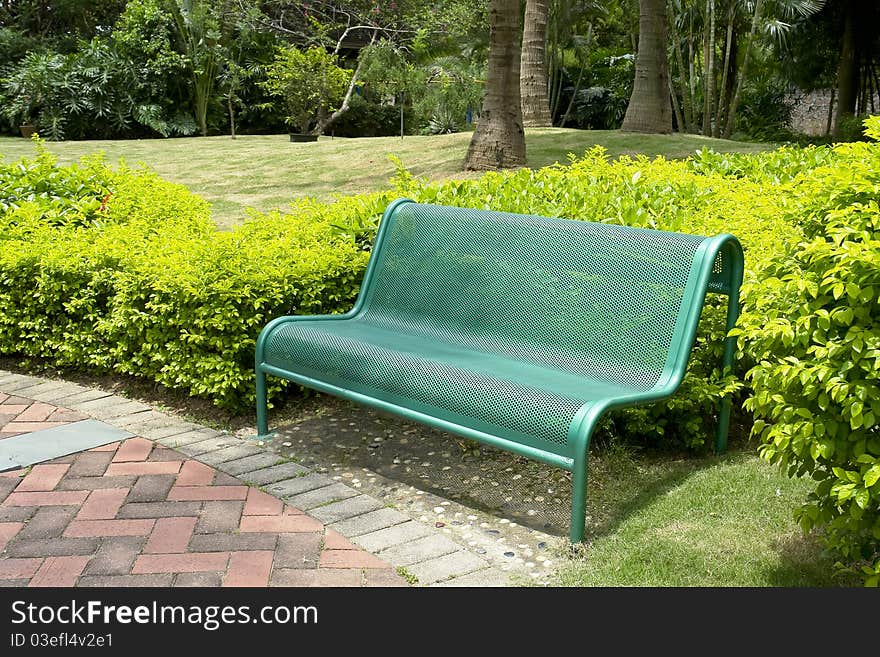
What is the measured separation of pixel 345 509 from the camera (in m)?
3.71

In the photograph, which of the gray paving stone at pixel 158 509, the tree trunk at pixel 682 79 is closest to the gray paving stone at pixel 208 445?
the gray paving stone at pixel 158 509

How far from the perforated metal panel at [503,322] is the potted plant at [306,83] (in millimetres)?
15242

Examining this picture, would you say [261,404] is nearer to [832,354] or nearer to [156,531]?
[156,531]

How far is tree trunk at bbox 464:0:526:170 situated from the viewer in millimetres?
10914

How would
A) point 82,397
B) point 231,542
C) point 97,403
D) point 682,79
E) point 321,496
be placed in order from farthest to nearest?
point 682,79 < point 82,397 < point 97,403 < point 321,496 < point 231,542

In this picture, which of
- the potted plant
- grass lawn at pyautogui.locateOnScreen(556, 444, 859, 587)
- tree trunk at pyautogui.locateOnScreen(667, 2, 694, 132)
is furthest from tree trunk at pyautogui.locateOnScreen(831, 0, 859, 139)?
grass lawn at pyautogui.locateOnScreen(556, 444, 859, 587)

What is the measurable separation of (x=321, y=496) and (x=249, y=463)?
50 cm

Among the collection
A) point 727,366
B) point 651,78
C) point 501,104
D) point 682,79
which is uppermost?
point 682,79

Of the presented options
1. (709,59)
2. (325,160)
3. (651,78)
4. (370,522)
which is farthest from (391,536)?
(709,59)

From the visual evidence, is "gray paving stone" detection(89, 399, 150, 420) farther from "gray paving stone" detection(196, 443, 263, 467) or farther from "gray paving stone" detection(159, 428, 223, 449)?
"gray paving stone" detection(196, 443, 263, 467)

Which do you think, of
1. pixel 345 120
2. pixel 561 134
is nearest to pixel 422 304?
pixel 561 134

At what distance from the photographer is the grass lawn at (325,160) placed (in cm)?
1199

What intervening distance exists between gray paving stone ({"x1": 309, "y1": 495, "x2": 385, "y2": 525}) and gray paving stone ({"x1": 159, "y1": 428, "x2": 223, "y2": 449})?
1.01 metres

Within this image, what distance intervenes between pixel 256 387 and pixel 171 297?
2.36ft
